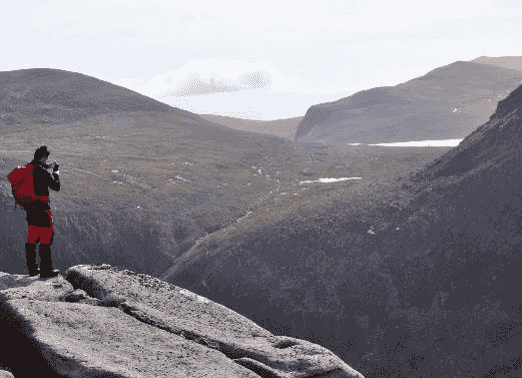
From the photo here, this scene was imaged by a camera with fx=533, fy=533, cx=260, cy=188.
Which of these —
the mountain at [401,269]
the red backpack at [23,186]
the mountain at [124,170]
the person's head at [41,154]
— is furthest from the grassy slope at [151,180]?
the person's head at [41,154]

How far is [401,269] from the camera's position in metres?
16.6

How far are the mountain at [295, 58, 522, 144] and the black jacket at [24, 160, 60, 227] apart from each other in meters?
60.9

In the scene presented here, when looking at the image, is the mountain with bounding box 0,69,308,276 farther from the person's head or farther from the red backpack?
the person's head

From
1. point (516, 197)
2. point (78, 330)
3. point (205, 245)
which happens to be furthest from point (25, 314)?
point (516, 197)

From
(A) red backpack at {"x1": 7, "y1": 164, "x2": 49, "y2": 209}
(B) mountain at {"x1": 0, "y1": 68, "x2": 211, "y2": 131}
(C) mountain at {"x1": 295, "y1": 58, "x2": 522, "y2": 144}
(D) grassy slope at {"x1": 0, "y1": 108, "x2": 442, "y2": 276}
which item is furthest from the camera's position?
(C) mountain at {"x1": 295, "y1": 58, "x2": 522, "y2": 144}

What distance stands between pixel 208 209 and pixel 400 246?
8.68 metres

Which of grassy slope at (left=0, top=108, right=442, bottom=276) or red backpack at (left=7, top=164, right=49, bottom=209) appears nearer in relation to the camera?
red backpack at (left=7, top=164, right=49, bottom=209)

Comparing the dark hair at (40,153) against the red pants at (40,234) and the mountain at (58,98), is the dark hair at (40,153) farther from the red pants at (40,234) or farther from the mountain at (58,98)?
the mountain at (58,98)

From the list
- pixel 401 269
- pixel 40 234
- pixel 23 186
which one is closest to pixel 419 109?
pixel 401 269

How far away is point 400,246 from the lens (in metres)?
17.4

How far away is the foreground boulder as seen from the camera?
17.7 ft

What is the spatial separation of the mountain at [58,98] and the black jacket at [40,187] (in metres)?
25.8

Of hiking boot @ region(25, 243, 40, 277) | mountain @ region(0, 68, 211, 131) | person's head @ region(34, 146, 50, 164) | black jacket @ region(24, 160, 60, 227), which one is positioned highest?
mountain @ region(0, 68, 211, 131)

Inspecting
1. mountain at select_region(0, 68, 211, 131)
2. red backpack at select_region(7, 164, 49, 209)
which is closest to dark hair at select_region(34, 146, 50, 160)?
red backpack at select_region(7, 164, 49, 209)
